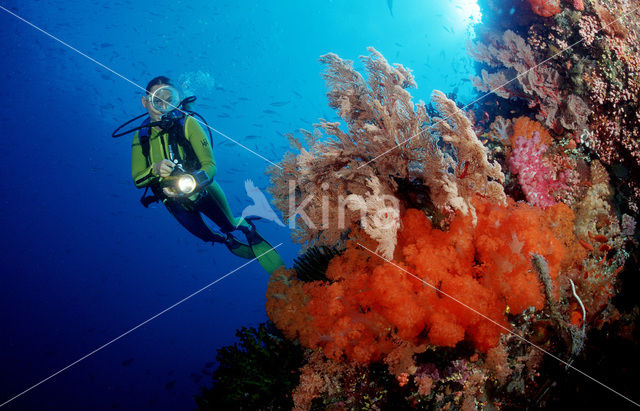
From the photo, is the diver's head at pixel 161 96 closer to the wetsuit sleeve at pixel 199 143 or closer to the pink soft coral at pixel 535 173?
the wetsuit sleeve at pixel 199 143

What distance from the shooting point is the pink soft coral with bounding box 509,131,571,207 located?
3.75 m

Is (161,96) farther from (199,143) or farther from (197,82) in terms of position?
(197,82)

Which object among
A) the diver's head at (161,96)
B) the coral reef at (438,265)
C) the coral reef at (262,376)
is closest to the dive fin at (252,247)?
the diver's head at (161,96)

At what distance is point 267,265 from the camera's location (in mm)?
10906

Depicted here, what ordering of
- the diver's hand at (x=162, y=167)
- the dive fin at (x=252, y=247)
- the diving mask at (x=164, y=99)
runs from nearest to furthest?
the diver's hand at (x=162, y=167), the diving mask at (x=164, y=99), the dive fin at (x=252, y=247)

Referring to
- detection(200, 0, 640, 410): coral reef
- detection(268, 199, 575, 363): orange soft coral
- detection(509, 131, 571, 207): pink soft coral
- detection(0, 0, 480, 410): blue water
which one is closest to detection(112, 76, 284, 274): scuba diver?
detection(200, 0, 640, 410): coral reef

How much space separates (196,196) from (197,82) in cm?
2506

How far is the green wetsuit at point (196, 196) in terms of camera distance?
7.08m

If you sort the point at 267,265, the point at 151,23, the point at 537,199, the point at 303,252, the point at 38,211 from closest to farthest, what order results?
the point at 537,199
the point at 303,252
the point at 267,265
the point at 38,211
the point at 151,23

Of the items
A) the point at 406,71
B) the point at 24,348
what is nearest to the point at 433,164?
the point at 406,71

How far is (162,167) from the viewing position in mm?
6344

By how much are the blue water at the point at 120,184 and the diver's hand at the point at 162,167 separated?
377 inches

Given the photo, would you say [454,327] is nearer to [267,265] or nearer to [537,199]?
[537,199]

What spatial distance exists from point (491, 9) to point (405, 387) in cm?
808
